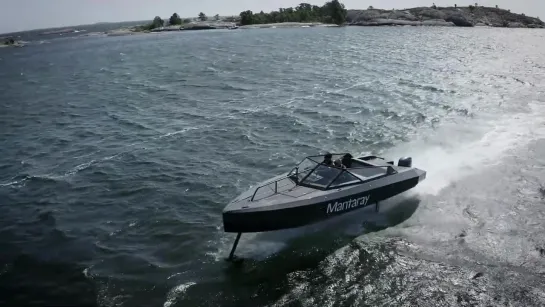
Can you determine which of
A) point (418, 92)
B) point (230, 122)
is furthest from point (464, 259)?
point (418, 92)

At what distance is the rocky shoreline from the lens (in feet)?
423

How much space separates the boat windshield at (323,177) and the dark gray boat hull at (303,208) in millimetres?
340

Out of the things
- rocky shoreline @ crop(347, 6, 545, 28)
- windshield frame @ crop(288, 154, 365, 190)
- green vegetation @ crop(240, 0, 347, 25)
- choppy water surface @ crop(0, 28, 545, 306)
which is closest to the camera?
choppy water surface @ crop(0, 28, 545, 306)

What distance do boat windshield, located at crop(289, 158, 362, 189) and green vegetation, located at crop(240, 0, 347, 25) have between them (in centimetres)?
13159

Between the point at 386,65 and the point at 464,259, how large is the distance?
4256 centimetres

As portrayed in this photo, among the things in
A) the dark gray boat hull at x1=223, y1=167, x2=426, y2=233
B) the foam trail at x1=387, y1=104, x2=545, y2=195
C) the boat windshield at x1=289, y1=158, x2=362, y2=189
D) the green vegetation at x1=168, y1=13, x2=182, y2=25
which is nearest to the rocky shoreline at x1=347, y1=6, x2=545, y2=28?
the green vegetation at x1=168, y1=13, x2=182, y2=25

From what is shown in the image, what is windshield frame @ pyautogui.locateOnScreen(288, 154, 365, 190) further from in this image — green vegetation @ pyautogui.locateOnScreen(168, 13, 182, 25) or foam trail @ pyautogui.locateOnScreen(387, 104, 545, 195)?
green vegetation @ pyautogui.locateOnScreen(168, 13, 182, 25)

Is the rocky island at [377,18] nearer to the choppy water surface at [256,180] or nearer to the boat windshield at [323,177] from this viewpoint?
the choppy water surface at [256,180]

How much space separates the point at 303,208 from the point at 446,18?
134076 millimetres

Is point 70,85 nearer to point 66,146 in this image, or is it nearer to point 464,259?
point 66,146

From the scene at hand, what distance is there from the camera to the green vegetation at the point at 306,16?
468 ft

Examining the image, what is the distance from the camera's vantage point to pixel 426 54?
6431 cm

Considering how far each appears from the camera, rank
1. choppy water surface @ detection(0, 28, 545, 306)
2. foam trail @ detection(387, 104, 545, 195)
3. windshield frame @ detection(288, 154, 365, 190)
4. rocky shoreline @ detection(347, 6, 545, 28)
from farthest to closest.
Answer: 1. rocky shoreline @ detection(347, 6, 545, 28)
2. foam trail @ detection(387, 104, 545, 195)
3. windshield frame @ detection(288, 154, 365, 190)
4. choppy water surface @ detection(0, 28, 545, 306)

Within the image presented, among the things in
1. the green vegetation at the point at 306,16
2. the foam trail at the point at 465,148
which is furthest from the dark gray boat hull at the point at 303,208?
the green vegetation at the point at 306,16
